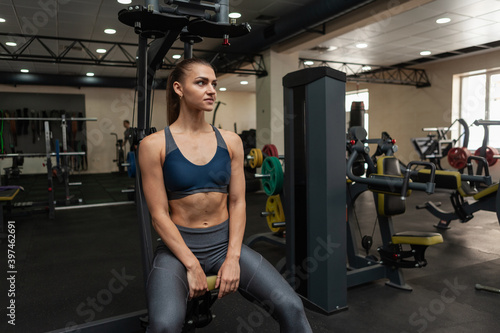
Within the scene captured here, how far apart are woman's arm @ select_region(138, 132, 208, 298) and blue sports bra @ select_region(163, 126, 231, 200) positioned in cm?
3

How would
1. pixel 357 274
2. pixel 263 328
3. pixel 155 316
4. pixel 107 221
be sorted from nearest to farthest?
pixel 155 316 → pixel 263 328 → pixel 357 274 → pixel 107 221

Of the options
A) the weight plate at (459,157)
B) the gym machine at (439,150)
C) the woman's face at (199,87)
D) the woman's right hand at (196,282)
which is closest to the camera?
the woman's right hand at (196,282)

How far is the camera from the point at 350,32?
6059mm

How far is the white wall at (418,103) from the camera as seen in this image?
838 cm

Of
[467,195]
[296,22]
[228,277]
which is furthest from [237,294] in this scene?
[296,22]

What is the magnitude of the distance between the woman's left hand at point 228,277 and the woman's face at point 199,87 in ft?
1.84

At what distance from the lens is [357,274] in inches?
96.1

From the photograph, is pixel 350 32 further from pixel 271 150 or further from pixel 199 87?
pixel 199 87

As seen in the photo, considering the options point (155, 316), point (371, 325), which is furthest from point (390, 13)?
point (155, 316)

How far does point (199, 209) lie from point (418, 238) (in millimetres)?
1587

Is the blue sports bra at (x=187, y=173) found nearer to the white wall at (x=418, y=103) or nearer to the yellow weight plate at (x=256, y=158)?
the yellow weight plate at (x=256, y=158)

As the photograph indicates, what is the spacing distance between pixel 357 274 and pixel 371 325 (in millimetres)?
454

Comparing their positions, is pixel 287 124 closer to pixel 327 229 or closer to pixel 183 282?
pixel 327 229

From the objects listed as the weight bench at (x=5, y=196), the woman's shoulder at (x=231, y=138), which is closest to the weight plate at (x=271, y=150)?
the woman's shoulder at (x=231, y=138)
